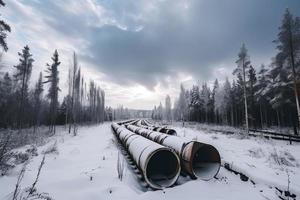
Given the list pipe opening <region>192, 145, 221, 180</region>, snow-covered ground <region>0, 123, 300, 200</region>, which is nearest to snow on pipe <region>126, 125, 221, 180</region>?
pipe opening <region>192, 145, 221, 180</region>

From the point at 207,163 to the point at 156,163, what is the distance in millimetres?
2145

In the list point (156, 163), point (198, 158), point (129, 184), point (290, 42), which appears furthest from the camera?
point (290, 42)

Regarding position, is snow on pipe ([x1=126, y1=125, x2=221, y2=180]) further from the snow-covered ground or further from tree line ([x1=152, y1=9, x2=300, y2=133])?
tree line ([x1=152, y1=9, x2=300, y2=133])

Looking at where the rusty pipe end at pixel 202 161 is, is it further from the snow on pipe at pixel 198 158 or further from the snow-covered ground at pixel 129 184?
the snow-covered ground at pixel 129 184

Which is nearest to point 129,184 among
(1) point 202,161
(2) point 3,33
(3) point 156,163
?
(3) point 156,163

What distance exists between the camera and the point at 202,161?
25.1ft

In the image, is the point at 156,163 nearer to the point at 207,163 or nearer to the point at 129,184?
the point at 207,163

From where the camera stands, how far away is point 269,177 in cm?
567

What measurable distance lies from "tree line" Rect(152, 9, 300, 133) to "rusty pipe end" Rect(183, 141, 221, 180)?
14.6m

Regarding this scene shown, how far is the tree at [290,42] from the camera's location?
17.3m

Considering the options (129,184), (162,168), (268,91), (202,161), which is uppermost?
(268,91)

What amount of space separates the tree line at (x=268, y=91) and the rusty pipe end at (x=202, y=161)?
1458 centimetres

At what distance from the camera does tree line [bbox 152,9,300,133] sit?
17.8 metres

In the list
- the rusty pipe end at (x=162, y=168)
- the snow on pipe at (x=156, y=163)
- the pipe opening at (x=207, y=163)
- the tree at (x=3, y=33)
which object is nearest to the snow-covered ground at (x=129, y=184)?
the pipe opening at (x=207, y=163)
